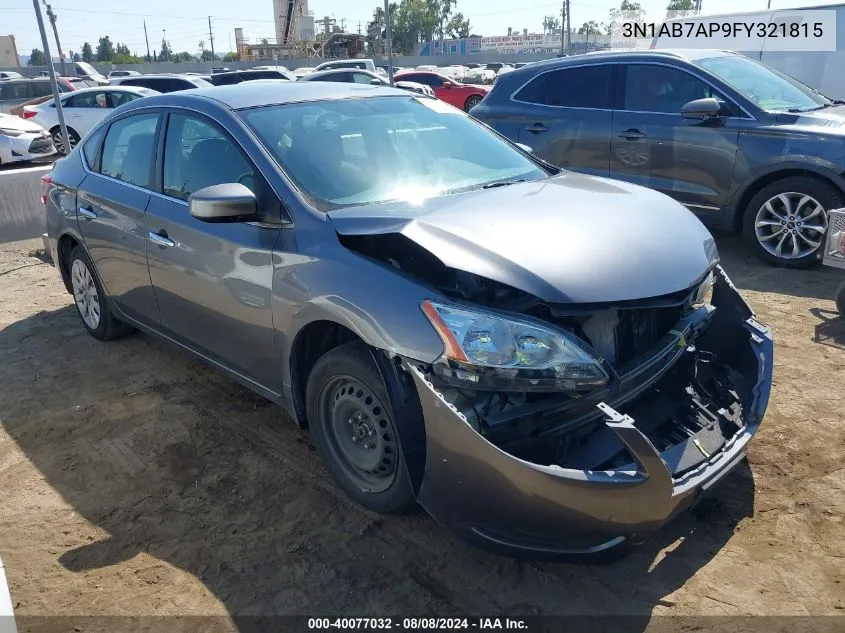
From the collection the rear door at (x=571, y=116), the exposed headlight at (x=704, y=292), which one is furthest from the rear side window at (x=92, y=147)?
the rear door at (x=571, y=116)

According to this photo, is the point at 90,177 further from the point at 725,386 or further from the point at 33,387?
the point at 725,386

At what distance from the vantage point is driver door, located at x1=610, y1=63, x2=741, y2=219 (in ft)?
21.2

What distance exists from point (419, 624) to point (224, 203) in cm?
189

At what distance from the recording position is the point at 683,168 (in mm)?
6680

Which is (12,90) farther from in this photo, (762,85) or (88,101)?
(762,85)

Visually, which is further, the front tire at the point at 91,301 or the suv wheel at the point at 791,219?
the suv wheel at the point at 791,219

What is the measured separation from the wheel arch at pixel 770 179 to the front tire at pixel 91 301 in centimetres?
523

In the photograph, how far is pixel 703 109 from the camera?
6.27 meters

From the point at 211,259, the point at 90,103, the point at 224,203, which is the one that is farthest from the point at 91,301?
the point at 90,103

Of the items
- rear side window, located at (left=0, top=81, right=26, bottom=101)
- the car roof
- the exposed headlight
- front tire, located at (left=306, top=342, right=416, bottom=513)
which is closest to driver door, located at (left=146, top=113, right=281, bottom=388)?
the car roof

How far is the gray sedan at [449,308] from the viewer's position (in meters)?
2.50

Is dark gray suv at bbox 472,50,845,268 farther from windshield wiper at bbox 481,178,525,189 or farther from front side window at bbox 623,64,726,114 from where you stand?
windshield wiper at bbox 481,178,525,189

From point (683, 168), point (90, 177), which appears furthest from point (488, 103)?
point (90, 177)

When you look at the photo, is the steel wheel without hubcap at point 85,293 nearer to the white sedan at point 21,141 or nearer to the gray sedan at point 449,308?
the gray sedan at point 449,308
